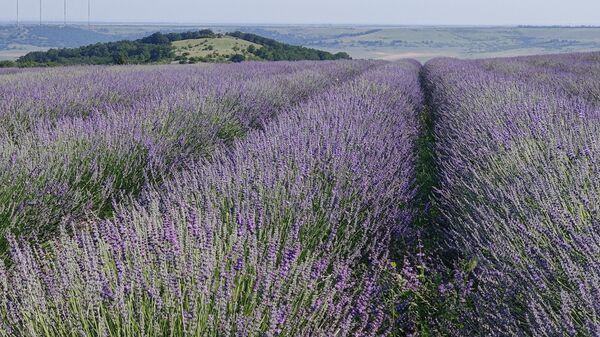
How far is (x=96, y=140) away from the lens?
388 centimetres

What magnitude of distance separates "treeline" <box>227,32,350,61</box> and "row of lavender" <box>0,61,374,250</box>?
3196 centimetres

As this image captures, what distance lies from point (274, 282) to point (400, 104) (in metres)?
4.72

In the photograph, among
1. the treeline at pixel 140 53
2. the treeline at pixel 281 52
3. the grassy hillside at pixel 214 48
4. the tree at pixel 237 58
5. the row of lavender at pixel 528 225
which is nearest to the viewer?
the row of lavender at pixel 528 225

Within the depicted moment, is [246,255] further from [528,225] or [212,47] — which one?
[212,47]

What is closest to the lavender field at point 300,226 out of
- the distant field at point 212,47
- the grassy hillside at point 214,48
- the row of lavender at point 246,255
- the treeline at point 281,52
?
the row of lavender at point 246,255

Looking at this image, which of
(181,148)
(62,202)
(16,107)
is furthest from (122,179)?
(16,107)

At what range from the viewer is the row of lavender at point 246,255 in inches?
59.6

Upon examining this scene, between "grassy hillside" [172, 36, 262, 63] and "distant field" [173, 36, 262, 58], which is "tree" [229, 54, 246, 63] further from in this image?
"distant field" [173, 36, 262, 58]

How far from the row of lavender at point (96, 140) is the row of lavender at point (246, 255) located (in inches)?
13.0

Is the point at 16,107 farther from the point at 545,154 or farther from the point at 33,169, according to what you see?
the point at 545,154

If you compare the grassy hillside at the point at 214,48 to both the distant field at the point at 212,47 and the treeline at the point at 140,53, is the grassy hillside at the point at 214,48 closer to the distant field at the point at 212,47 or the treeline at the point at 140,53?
the distant field at the point at 212,47

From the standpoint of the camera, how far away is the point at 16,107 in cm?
555

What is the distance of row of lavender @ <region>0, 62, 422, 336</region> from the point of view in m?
1.51

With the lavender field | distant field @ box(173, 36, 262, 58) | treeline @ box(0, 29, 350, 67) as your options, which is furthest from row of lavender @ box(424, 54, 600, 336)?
distant field @ box(173, 36, 262, 58)
